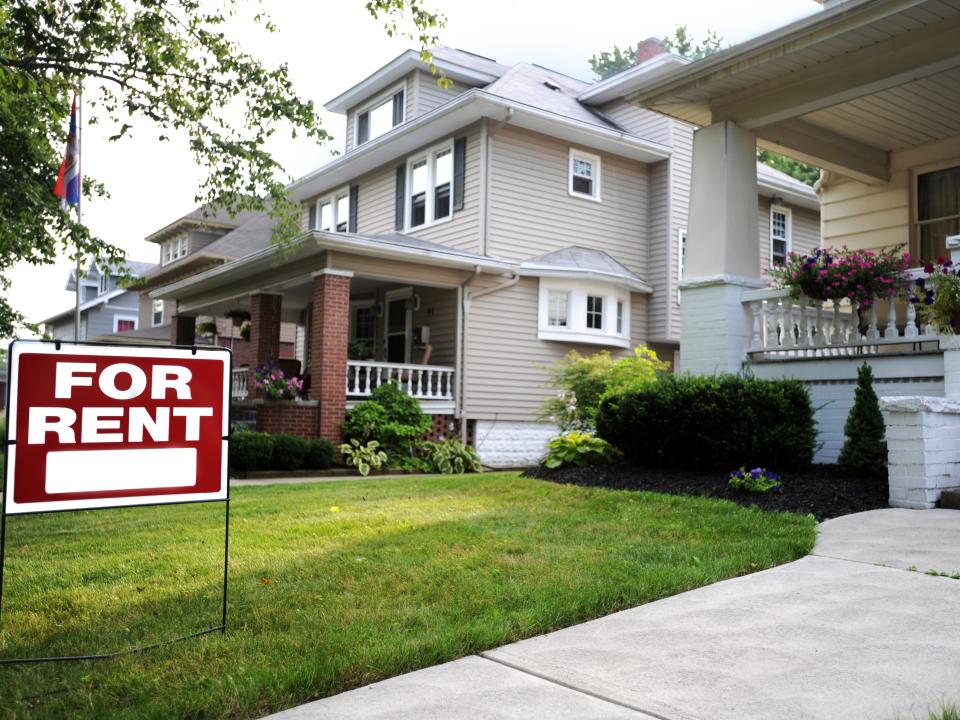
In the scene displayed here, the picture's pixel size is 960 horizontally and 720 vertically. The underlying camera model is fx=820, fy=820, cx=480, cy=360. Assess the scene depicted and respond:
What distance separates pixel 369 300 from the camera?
1928 cm

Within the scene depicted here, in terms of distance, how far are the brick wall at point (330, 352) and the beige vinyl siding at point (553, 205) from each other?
3.95 metres

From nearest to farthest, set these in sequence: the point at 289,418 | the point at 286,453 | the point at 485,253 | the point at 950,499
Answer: the point at 950,499
the point at 286,453
the point at 289,418
the point at 485,253

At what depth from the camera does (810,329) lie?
8875 millimetres

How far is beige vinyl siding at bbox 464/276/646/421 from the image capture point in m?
16.7

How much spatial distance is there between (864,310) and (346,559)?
5988 mm

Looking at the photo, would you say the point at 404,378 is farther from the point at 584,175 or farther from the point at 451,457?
the point at 584,175

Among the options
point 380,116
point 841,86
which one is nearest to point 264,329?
point 380,116

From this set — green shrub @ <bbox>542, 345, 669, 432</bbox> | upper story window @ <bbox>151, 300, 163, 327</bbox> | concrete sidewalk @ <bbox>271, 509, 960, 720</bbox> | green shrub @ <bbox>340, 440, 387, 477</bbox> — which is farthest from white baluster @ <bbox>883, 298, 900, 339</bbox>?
upper story window @ <bbox>151, 300, 163, 327</bbox>

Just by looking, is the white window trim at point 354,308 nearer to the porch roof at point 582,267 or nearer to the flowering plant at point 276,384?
the porch roof at point 582,267

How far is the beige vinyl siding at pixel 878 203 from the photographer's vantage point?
36.9 ft

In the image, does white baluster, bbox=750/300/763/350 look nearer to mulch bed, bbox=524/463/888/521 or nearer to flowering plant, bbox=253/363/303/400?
mulch bed, bbox=524/463/888/521

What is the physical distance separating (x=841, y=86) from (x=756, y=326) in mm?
2691

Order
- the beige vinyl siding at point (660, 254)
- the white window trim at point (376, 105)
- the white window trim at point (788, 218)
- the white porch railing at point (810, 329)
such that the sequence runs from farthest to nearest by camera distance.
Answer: the white window trim at point (788, 218) < the white window trim at point (376, 105) < the beige vinyl siding at point (660, 254) < the white porch railing at point (810, 329)

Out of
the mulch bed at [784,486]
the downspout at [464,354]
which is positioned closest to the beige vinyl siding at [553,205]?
the downspout at [464,354]
